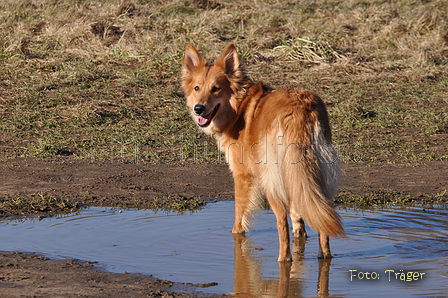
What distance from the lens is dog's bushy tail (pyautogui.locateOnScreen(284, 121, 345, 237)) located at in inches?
185

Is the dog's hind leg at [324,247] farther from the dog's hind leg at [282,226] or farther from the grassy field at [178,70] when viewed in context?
the grassy field at [178,70]

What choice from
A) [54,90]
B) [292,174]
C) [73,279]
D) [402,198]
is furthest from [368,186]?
[54,90]

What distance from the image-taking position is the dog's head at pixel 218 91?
5867 millimetres

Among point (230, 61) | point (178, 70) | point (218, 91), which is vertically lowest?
point (218, 91)

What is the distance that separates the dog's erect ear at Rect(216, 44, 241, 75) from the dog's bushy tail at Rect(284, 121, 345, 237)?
4.51ft

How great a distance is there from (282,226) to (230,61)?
1.83 m

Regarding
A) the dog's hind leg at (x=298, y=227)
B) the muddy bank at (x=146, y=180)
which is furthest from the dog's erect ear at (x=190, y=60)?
the dog's hind leg at (x=298, y=227)

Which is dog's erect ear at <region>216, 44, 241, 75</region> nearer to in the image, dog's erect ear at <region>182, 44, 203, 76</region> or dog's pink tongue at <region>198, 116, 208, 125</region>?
dog's erect ear at <region>182, 44, 203, 76</region>

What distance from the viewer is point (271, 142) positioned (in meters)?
5.01

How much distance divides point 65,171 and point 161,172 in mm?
1246

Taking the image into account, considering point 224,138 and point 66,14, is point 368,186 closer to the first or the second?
point 224,138

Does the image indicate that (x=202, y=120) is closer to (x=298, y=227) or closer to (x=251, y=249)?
(x=251, y=249)

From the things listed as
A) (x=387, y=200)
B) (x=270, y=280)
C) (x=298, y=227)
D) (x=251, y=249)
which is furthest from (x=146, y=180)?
(x=270, y=280)

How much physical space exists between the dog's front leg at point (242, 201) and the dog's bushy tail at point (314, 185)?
39.5 inches
